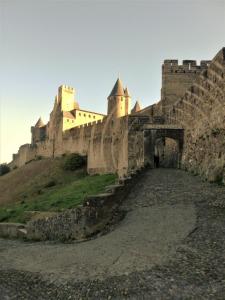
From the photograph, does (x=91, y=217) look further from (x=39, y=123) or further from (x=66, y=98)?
(x=39, y=123)

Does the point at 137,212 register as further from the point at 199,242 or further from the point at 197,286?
the point at 197,286

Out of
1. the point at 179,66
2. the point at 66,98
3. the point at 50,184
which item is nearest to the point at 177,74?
the point at 179,66

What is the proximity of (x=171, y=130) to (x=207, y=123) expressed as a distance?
5268mm

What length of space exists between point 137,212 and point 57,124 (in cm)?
5123

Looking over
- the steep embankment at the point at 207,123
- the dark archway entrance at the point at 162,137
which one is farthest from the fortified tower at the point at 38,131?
the steep embankment at the point at 207,123

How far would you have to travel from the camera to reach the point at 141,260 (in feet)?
24.0

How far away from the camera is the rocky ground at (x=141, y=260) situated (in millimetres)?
6273

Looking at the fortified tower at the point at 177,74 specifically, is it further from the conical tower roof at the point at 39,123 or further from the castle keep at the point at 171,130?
the conical tower roof at the point at 39,123

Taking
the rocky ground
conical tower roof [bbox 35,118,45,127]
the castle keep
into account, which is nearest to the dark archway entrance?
the castle keep

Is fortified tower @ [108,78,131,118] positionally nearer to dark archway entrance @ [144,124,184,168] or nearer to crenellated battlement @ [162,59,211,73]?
crenellated battlement @ [162,59,211,73]

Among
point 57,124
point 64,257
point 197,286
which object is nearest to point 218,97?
point 64,257

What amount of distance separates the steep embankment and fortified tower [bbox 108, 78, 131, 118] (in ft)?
110

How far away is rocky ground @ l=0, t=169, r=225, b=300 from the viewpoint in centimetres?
627

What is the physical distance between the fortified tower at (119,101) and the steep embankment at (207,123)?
33657mm
